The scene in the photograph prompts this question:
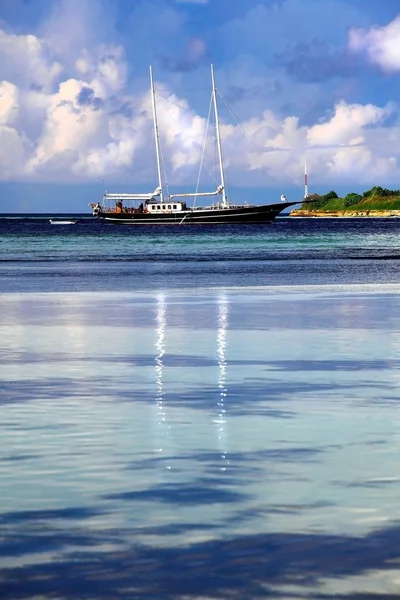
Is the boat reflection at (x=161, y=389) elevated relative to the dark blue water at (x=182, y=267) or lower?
elevated

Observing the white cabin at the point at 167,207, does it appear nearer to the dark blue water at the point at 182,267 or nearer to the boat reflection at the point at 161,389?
the dark blue water at the point at 182,267

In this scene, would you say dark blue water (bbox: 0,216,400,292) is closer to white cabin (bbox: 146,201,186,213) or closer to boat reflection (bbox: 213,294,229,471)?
boat reflection (bbox: 213,294,229,471)

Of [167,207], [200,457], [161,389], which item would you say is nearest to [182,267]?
[161,389]

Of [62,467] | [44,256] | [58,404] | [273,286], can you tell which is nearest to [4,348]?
[58,404]

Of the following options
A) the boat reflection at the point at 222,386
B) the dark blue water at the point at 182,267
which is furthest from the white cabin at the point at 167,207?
the boat reflection at the point at 222,386

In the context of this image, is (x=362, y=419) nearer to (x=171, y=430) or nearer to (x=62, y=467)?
(x=171, y=430)

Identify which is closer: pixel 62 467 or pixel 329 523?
pixel 329 523

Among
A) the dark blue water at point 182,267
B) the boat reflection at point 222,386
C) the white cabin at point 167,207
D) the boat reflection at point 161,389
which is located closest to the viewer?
the boat reflection at point 222,386

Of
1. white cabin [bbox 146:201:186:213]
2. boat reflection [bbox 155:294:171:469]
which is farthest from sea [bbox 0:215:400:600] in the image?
white cabin [bbox 146:201:186:213]

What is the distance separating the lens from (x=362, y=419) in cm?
1513

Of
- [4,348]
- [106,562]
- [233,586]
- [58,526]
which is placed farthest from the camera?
[4,348]

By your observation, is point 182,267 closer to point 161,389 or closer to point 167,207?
point 161,389

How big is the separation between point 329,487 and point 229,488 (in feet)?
2.80

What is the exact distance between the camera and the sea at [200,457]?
866 cm
